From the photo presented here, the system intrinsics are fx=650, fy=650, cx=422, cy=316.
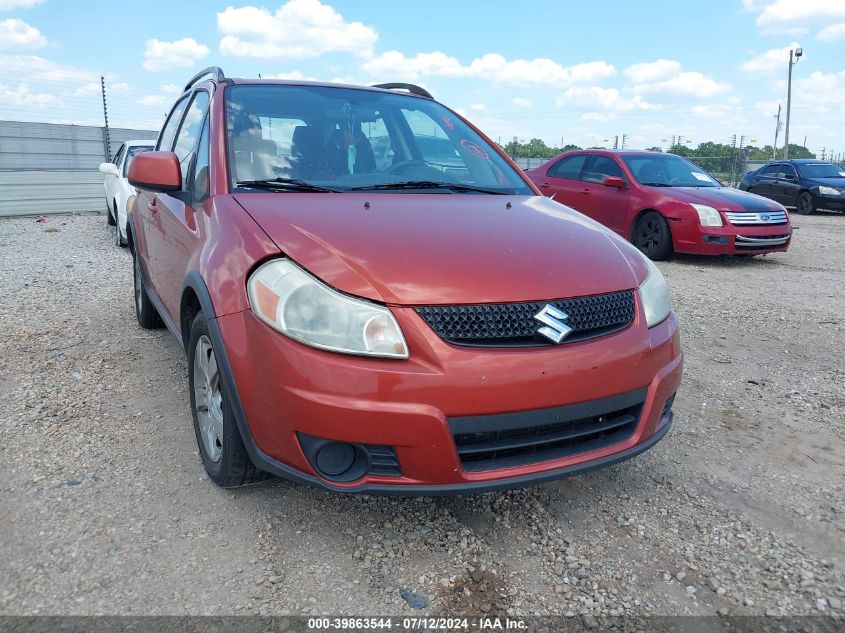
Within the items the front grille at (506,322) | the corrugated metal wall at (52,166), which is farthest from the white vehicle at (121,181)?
the front grille at (506,322)

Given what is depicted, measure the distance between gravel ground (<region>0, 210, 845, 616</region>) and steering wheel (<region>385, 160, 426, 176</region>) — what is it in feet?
4.86

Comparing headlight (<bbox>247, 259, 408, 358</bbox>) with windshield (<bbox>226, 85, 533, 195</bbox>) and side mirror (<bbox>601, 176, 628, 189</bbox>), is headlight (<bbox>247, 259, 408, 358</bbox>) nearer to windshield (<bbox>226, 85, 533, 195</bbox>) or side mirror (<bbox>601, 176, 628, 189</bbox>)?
windshield (<bbox>226, 85, 533, 195</bbox>)

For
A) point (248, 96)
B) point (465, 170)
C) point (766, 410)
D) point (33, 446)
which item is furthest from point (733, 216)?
point (33, 446)

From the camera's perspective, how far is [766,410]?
140 inches

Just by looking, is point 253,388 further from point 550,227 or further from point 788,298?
point 788,298

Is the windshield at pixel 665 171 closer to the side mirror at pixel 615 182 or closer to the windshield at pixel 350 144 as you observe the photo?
the side mirror at pixel 615 182

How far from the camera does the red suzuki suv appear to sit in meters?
1.95

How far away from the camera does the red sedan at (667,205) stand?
8.05 m

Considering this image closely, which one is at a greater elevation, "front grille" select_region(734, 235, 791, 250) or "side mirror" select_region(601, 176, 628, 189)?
"side mirror" select_region(601, 176, 628, 189)

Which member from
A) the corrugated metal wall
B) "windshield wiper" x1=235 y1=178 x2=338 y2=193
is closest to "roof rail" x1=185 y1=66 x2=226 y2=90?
"windshield wiper" x1=235 y1=178 x2=338 y2=193

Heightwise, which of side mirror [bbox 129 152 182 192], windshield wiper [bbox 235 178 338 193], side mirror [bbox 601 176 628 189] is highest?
side mirror [bbox 601 176 628 189]

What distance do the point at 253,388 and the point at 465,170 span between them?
168 centimetres

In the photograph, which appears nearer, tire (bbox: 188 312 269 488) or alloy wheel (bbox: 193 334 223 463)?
tire (bbox: 188 312 269 488)

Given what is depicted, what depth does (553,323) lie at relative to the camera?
2.07m
